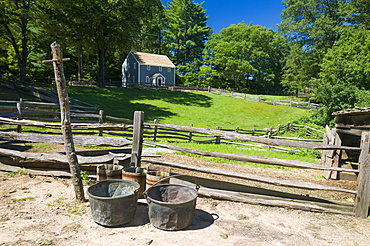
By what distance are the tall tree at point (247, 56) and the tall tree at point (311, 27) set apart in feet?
36.2

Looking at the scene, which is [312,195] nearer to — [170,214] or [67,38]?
[170,214]

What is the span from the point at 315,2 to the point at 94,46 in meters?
30.8

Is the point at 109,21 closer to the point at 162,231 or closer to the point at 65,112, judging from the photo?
the point at 65,112

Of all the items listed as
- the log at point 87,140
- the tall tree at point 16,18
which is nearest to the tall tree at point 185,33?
the tall tree at point 16,18

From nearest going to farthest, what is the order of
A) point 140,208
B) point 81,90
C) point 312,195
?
point 140,208
point 312,195
point 81,90

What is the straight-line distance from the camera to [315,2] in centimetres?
3444

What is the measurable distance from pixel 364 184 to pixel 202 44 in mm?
58470

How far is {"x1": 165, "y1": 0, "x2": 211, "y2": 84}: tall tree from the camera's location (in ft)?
183

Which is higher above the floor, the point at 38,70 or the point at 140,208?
the point at 38,70

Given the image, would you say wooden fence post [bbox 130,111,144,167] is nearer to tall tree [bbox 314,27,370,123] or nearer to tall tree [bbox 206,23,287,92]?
tall tree [bbox 314,27,370,123]

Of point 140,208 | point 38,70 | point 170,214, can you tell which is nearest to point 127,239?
point 170,214

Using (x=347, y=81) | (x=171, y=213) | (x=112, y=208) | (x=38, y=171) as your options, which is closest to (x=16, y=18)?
(x=38, y=171)

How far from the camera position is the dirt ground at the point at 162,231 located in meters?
3.44

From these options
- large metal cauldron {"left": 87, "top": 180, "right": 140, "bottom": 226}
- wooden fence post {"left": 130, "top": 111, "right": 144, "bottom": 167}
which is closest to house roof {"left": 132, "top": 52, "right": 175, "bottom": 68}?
wooden fence post {"left": 130, "top": 111, "right": 144, "bottom": 167}
